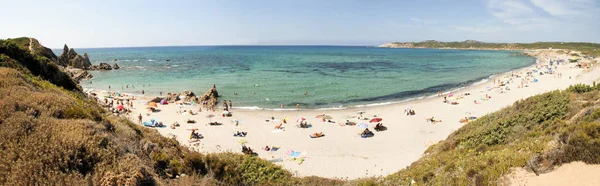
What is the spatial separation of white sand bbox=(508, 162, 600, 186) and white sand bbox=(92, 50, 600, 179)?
29.5ft

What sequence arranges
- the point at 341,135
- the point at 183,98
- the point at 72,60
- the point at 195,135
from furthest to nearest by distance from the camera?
the point at 72,60 < the point at 183,98 < the point at 341,135 < the point at 195,135

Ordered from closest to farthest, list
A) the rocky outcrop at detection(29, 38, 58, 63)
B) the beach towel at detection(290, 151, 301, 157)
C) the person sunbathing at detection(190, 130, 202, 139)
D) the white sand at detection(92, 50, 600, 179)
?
the white sand at detection(92, 50, 600, 179) < the beach towel at detection(290, 151, 301, 157) < the person sunbathing at detection(190, 130, 202, 139) < the rocky outcrop at detection(29, 38, 58, 63)

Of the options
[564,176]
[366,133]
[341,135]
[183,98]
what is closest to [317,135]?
[341,135]

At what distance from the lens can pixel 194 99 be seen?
35.2 metres

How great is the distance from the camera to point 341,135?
23188 millimetres

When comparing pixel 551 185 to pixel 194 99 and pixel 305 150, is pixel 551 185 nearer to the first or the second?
pixel 305 150

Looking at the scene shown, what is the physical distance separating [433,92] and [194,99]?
32319mm

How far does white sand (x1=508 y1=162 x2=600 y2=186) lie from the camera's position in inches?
249

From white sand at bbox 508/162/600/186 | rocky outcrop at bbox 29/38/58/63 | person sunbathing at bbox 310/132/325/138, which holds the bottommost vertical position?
person sunbathing at bbox 310/132/325/138

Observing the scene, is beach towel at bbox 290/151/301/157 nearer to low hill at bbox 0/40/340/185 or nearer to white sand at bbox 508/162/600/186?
low hill at bbox 0/40/340/185

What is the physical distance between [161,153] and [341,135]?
53.1 feet

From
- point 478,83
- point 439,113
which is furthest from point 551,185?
point 478,83

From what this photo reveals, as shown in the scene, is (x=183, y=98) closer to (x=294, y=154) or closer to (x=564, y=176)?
(x=294, y=154)

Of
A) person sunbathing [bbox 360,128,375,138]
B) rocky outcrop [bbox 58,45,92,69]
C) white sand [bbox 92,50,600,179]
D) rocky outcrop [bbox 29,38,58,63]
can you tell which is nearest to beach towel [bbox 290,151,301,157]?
white sand [bbox 92,50,600,179]
